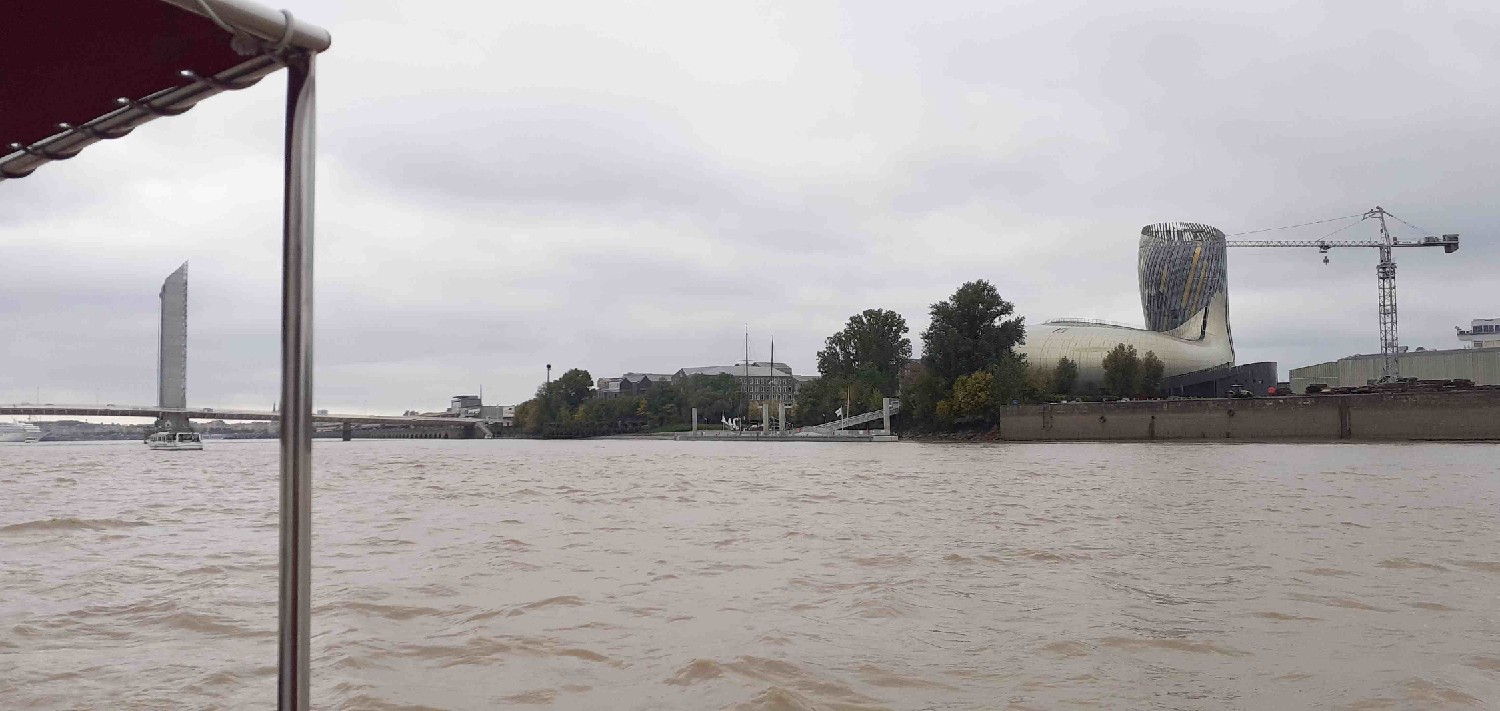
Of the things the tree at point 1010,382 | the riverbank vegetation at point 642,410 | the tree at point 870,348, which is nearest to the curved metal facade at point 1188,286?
the tree at point 870,348

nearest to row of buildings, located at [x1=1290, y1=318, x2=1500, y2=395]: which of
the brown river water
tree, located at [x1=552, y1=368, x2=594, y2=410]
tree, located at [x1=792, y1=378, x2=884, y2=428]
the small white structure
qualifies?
the small white structure

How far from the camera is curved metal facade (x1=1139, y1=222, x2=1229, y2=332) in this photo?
108938mm

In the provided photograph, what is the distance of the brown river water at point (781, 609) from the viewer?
4.02 m

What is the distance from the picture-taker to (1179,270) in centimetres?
10969

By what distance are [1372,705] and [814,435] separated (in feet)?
245

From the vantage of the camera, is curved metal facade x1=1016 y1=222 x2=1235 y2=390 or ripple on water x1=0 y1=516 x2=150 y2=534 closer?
ripple on water x1=0 y1=516 x2=150 y2=534

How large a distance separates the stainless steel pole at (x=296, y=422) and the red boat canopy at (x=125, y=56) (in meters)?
0.10

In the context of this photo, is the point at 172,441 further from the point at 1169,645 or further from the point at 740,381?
the point at 740,381

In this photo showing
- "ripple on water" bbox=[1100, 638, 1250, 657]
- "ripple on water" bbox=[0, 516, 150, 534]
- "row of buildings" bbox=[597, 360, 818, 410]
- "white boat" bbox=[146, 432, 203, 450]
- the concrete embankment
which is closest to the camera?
"ripple on water" bbox=[1100, 638, 1250, 657]

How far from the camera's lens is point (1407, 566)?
7188 millimetres

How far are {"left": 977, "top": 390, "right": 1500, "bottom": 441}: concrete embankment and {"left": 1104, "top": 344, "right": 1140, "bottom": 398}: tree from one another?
15981mm

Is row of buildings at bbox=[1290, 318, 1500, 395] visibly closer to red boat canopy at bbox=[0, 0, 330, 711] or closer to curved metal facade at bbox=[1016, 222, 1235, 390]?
curved metal facade at bbox=[1016, 222, 1235, 390]

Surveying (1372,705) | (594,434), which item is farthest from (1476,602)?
(594,434)

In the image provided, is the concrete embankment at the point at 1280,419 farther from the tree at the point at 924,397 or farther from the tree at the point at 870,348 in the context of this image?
the tree at the point at 870,348
